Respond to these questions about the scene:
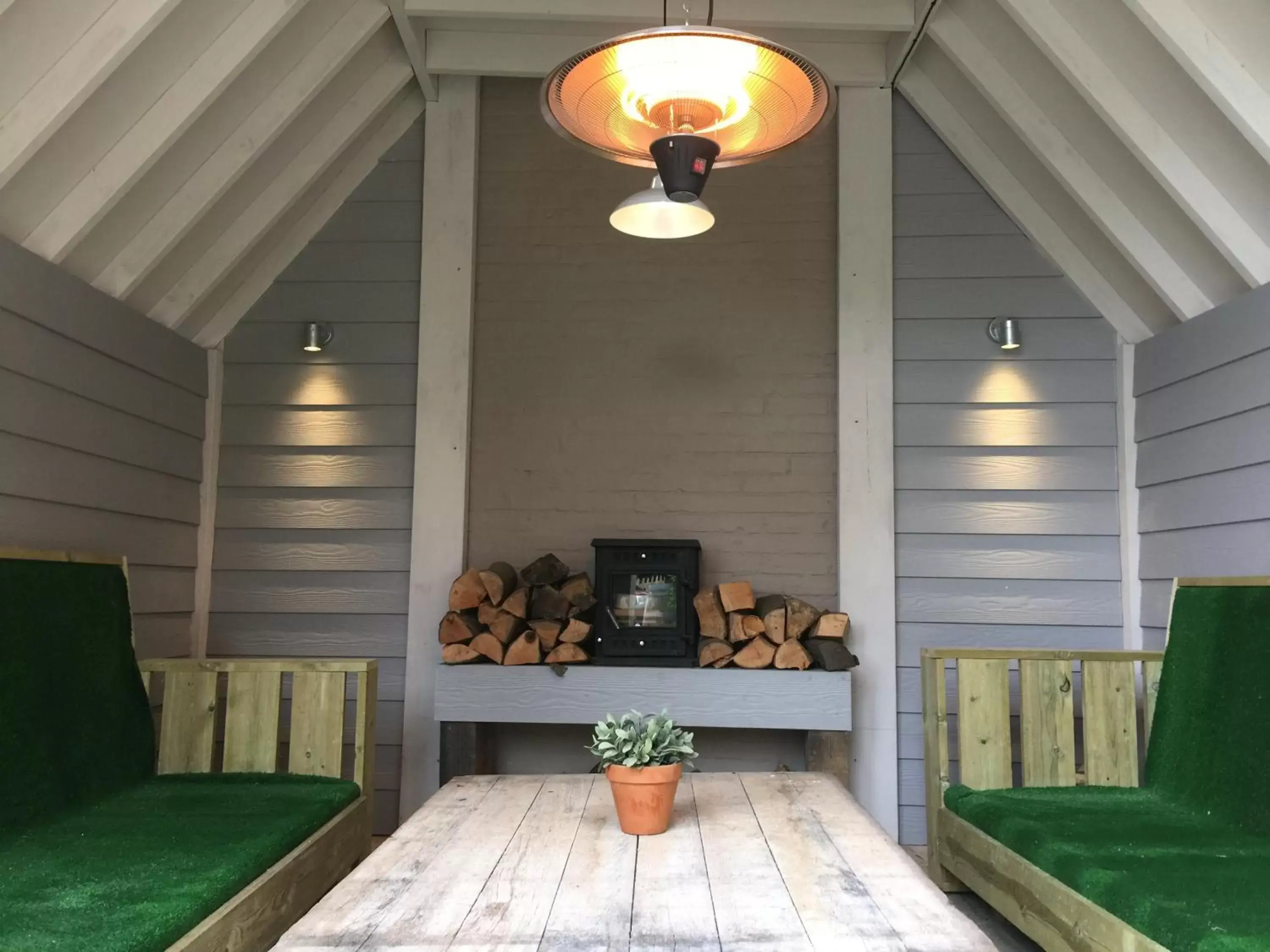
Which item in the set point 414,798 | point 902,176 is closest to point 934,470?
point 902,176

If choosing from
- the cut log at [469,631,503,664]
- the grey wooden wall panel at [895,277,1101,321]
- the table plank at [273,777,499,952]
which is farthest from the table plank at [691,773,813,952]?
the grey wooden wall panel at [895,277,1101,321]

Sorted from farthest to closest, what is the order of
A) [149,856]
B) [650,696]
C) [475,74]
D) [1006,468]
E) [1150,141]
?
[475,74] → [1006,468] → [650,696] → [1150,141] → [149,856]

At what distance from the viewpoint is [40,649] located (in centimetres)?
255

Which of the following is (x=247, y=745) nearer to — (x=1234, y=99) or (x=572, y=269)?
(x=572, y=269)

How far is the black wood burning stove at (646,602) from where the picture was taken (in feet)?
11.9

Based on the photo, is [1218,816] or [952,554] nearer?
[1218,816]

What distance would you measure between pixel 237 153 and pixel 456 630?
1843mm

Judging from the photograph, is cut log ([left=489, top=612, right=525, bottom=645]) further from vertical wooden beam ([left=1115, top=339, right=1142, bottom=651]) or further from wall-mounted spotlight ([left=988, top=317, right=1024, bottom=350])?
vertical wooden beam ([left=1115, top=339, right=1142, bottom=651])

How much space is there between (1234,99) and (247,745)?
11.3 ft

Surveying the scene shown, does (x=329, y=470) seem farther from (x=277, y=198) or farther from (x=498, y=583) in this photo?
(x=277, y=198)

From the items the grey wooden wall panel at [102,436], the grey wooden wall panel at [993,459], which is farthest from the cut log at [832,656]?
the grey wooden wall panel at [102,436]

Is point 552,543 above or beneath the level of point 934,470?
beneath

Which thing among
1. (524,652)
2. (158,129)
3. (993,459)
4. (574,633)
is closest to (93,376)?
(158,129)

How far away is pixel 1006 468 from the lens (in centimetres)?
396
